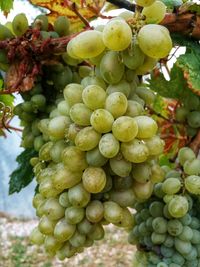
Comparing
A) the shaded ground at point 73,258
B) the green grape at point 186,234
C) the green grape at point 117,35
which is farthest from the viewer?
the shaded ground at point 73,258

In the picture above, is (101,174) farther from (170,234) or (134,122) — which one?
(170,234)

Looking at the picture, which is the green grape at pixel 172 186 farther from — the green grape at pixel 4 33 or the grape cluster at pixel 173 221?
the green grape at pixel 4 33

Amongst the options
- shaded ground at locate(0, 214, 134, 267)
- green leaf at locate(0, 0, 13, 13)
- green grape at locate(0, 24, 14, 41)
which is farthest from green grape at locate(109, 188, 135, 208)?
shaded ground at locate(0, 214, 134, 267)

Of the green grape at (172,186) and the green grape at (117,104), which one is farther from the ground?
the green grape at (117,104)

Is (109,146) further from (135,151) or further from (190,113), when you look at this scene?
(190,113)

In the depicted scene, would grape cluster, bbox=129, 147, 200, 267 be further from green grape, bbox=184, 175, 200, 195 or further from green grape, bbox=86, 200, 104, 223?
green grape, bbox=86, 200, 104, 223

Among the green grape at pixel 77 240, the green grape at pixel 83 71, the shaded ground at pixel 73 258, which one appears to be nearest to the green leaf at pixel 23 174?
the green grape at pixel 83 71
